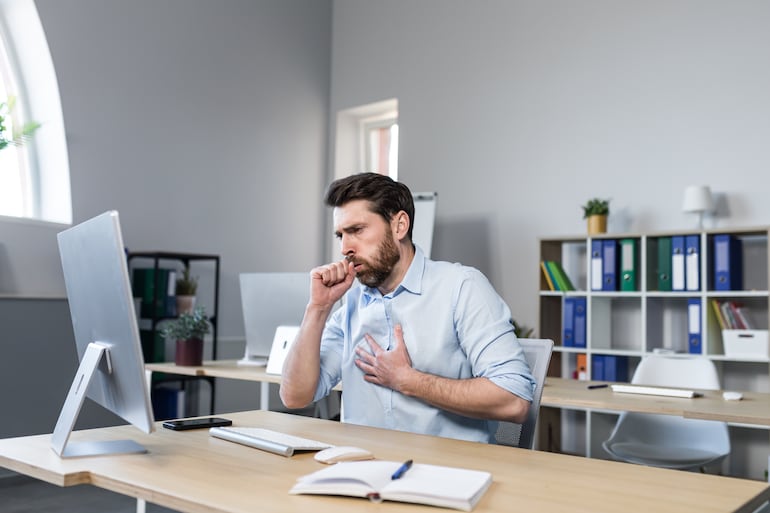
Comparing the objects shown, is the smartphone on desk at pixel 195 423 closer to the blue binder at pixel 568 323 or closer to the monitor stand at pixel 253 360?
the monitor stand at pixel 253 360

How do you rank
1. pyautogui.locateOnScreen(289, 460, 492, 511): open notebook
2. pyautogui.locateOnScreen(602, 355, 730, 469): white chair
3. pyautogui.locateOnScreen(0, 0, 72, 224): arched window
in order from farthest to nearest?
pyautogui.locateOnScreen(0, 0, 72, 224): arched window
pyautogui.locateOnScreen(602, 355, 730, 469): white chair
pyautogui.locateOnScreen(289, 460, 492, 511): open notebook

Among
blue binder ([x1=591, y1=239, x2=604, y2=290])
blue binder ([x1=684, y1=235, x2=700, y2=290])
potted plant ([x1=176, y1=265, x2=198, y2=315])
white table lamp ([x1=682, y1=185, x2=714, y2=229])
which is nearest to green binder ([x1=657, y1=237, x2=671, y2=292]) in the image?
blue binder ([x1=684, y1=235, x2=700, y2=290])

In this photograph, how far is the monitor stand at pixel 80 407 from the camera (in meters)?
1.37

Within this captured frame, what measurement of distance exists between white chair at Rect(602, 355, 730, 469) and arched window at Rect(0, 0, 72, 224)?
11.1 feet

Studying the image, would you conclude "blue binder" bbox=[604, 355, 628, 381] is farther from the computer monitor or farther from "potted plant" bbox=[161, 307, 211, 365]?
the computer monitor

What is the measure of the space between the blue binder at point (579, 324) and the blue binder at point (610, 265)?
0.59 ft

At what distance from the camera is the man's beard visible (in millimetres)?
1895

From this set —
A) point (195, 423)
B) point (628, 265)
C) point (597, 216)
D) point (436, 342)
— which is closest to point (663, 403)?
point (436, 342)

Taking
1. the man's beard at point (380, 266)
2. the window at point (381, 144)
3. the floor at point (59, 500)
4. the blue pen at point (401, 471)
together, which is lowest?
the floor at point (59, 500)

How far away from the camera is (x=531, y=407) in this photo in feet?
6.12

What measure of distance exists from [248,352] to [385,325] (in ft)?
6.42

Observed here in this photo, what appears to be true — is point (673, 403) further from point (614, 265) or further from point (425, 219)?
point (425, 219)

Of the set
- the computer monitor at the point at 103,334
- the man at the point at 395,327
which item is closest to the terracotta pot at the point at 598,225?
the man at the point at 395,327

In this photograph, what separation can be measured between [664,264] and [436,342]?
2.77 metres
